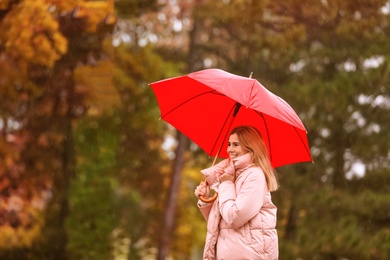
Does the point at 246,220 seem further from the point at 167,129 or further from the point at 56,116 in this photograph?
the point at 167,129

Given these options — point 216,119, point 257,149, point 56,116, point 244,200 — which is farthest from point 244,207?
point 56,116

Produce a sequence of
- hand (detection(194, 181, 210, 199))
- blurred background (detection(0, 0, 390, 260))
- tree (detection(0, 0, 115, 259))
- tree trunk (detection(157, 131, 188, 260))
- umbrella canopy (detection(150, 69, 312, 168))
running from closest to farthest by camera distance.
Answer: hand (detection(194, 181, 210, 199))
umbrella canopy (detection(150, 69, 312, 168))
blurred background (detection(0, 0, 390, 260))
tree (detection(0, 0, 115, 259))
tree trunk (detection(157, 131, 188, 260))

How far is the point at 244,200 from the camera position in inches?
194

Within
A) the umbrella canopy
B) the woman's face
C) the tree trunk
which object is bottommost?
the tree trunk

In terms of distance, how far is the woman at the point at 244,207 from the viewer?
4957 millimetres

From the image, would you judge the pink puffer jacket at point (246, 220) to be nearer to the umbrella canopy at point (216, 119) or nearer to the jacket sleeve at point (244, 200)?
the jacket sleeve at point (244, 200)

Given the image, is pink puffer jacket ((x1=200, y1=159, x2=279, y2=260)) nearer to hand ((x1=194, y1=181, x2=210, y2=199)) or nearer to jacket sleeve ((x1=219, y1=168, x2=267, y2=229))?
jacket sleeve ((x1=219, y1=168, x2=267, y2=229))

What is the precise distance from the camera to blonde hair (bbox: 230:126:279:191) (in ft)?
16.7

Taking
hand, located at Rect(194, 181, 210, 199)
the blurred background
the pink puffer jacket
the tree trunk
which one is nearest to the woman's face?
the pink puffer jacket

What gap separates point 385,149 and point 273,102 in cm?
1333

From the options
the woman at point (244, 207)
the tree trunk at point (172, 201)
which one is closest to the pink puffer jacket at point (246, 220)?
the woman at point (244, 207)

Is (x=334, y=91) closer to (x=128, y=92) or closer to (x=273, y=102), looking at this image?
(x=128, y=92)

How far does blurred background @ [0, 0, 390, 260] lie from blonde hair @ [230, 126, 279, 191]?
1240 cm

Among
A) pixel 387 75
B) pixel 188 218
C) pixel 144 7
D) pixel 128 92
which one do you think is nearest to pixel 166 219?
pixel 188 218
